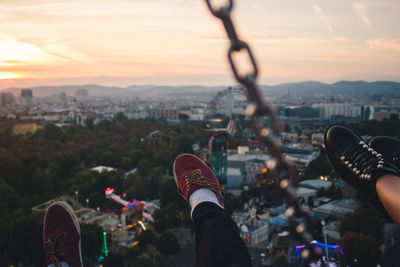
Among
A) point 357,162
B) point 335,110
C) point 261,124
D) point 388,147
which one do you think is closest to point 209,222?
point 357,162

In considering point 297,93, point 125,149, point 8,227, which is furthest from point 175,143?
point 297,93

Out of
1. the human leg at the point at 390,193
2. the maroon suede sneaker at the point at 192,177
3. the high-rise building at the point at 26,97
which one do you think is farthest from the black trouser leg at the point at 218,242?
the high-rise building at the point at 26,97

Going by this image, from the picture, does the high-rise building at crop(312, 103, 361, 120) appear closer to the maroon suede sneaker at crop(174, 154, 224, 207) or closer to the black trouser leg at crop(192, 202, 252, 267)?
the maroon suede sneaker at crop(174, 154, 224, 207)

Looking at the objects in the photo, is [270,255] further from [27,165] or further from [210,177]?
[27,165]

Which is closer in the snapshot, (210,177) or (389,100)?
(210,177)

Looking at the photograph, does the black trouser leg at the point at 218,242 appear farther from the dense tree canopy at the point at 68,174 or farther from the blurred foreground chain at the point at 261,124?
the dense tree canopy at the point at 68,174

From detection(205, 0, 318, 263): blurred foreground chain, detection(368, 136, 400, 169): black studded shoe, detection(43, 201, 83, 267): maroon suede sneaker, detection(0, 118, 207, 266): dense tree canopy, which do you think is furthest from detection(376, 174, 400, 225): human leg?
detection(0, 118, 207, 266): dense tree canopy
